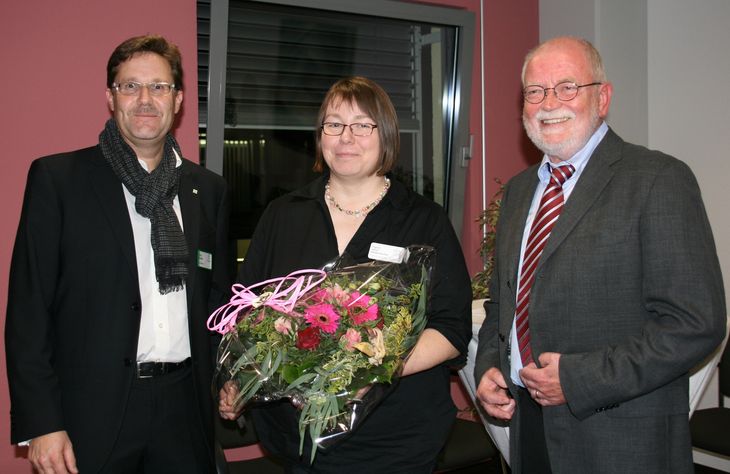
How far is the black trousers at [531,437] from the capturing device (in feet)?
7.18

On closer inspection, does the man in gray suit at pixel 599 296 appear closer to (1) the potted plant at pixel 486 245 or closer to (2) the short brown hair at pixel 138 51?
(2) the short brown hair at pixel 138 51

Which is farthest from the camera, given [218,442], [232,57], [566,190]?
[232,57]

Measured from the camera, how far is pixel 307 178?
185 inches

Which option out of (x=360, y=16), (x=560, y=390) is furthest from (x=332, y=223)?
(x=360, y=16)

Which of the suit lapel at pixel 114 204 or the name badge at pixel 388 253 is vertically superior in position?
the suit lapel at pixel 114 204

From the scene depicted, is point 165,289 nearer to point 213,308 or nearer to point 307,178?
point 213,308

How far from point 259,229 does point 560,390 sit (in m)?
1.18

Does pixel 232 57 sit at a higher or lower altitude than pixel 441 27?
lower

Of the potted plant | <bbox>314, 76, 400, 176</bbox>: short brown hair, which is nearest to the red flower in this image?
<bbox>314, 76, 400, 176</bbox>: short brown hair

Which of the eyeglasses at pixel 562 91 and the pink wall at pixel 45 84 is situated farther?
the pink wall at pixel 45 84

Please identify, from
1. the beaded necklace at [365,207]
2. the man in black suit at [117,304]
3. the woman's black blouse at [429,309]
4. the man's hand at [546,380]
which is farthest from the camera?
the beaded necklace at [365,207]

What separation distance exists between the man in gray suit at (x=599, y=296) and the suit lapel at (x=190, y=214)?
3.77ft

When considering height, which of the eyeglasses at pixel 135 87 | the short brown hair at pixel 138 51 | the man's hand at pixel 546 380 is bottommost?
the man's hand at pixel 546 380

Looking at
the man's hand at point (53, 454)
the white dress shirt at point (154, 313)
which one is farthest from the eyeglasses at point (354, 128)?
the man's hand at point (53, 454)
